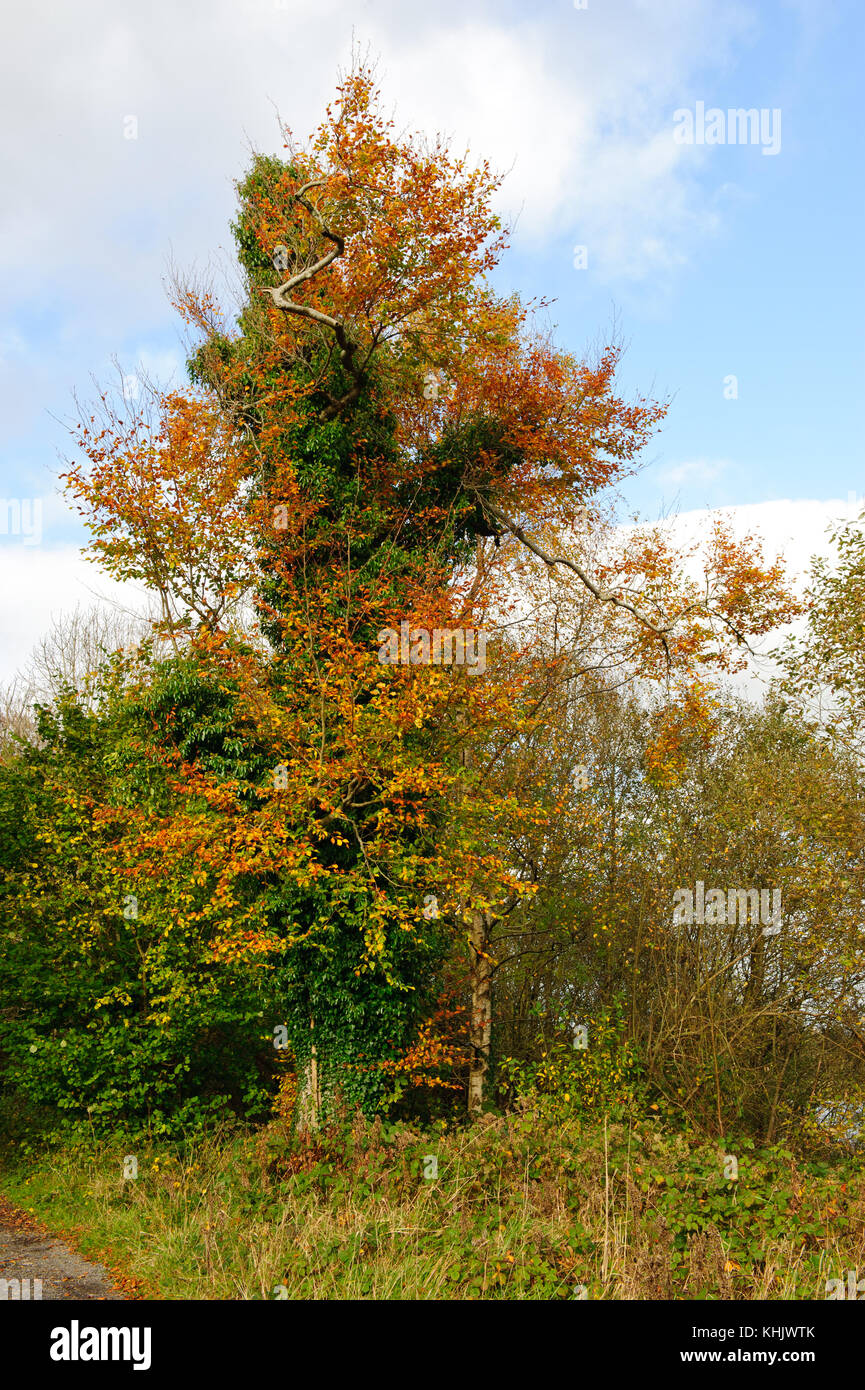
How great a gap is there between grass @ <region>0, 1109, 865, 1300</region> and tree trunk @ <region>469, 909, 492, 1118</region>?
5.72 metres

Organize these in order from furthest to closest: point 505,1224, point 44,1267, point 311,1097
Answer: point 311,1097, point 44,1267, point 505,1224

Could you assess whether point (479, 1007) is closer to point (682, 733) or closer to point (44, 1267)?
point (682, 733)

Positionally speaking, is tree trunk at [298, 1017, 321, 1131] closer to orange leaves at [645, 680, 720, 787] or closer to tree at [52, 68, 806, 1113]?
tree at [52, 68, 806, 1113]

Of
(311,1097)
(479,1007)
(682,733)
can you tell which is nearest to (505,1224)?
(311,1097)

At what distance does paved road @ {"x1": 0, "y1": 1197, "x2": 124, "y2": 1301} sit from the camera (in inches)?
319

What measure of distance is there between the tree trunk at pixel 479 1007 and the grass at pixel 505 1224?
5.72 meters

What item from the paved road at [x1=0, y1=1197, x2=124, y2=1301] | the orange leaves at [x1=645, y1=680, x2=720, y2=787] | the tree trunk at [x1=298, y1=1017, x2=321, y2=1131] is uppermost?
the orange leaves at [x1=645, y1=680, x2=720, y2=787]

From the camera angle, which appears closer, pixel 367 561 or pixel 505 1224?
pixel 505 1224

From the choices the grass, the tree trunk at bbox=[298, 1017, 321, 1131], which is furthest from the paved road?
the tree trunk at bbox=[298, 1017, 321, 1131]

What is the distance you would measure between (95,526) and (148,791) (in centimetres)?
387

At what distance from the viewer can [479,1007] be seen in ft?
52.6

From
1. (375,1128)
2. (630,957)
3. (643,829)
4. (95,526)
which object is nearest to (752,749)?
(643,829)

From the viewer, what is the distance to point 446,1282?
22.0ft

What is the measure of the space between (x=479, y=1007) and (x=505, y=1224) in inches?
334
